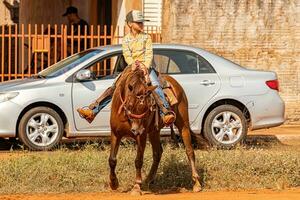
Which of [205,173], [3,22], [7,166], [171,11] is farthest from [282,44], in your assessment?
[3,22]

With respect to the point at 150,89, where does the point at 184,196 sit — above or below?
below

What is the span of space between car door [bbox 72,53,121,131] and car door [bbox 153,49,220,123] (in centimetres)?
86

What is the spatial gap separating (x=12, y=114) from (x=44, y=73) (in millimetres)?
1097

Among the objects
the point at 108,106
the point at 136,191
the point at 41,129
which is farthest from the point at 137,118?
the point at 41,129

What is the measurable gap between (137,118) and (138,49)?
114cm

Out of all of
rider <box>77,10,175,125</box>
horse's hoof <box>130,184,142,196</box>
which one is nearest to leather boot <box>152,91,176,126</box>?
rider <box>77,10,175,125</box>

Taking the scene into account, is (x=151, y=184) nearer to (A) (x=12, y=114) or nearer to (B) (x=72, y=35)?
(A) (x=12, y=114)

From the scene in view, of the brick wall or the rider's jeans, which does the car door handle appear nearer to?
the brick wall

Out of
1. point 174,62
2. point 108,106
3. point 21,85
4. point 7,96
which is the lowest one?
point 108,106

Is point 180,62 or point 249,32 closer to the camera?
point 180,62

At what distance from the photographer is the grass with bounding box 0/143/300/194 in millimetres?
12125

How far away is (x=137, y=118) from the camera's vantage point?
10953 millimetres

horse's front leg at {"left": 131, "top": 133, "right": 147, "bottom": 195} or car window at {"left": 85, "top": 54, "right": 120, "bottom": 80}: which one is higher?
car window at {"left": 85, "top": 54, "right": 120, "bottom": 80}

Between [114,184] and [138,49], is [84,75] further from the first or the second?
[114,184]
